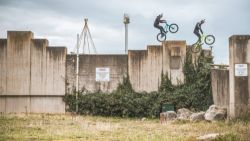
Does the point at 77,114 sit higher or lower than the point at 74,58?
lower

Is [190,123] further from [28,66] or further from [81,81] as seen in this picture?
[28,66]

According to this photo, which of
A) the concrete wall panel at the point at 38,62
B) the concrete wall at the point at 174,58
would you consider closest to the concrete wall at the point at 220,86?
the concrete wall at the point at 174,58

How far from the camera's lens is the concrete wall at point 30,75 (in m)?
27.6

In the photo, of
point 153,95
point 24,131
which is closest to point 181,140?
point 24,131

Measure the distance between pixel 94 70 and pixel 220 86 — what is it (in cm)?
717

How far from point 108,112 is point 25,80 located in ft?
15.5

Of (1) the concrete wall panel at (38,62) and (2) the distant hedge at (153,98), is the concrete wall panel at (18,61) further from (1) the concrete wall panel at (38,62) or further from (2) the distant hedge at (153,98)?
(2) the distant hedge at (153,98)

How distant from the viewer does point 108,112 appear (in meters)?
27.1

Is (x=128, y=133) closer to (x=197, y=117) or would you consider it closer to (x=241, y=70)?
(x=197, y=117)

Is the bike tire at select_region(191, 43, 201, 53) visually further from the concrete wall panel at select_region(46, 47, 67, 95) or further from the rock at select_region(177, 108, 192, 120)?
the concrete wall panel at select_region(46, 47, 67, 95)

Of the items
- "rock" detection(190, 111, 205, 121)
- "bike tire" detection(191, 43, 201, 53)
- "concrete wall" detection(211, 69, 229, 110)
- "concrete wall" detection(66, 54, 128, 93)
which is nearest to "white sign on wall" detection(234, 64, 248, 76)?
"concrete wall" detection(211, 69, 229, 110)

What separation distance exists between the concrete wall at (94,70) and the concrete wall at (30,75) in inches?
16.8

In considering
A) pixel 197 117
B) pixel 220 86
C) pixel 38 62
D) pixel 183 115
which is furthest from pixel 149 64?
pixel 197 117

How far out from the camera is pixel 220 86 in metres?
23.9
